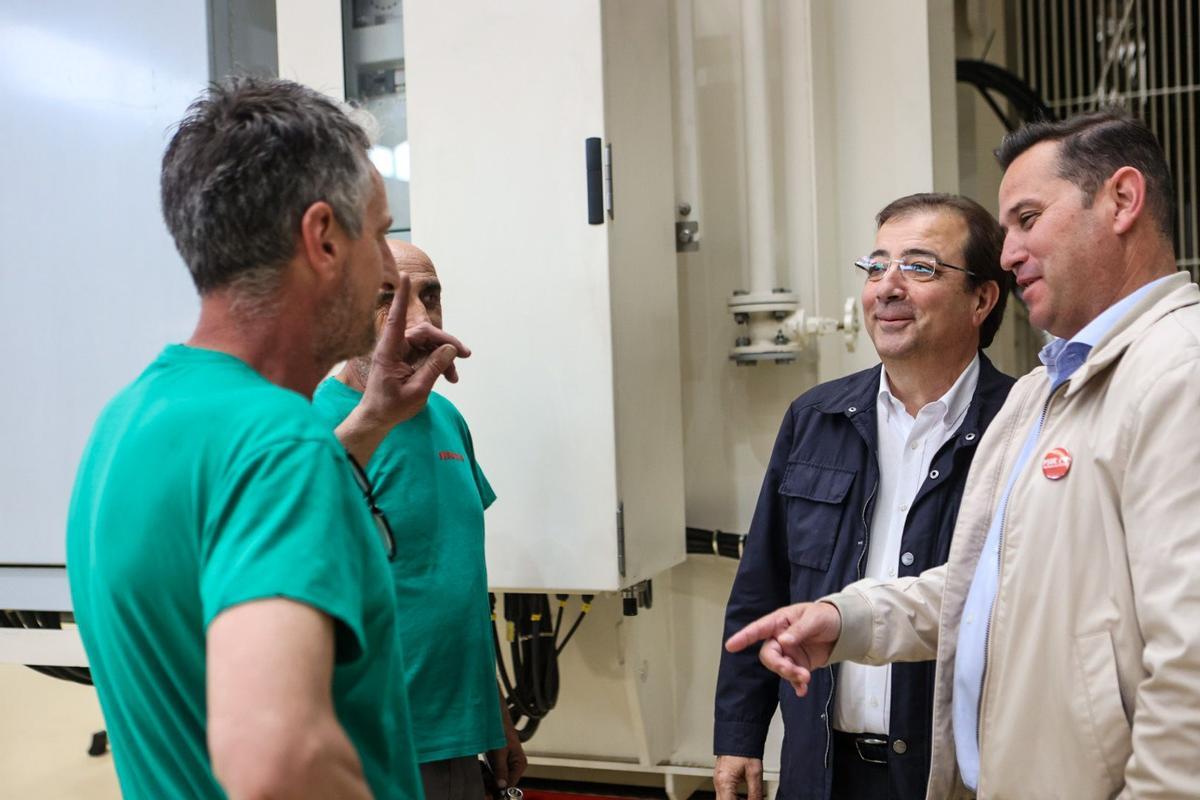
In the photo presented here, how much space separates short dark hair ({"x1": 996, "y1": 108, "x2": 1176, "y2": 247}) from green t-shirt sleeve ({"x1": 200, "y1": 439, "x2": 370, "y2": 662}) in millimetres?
1036

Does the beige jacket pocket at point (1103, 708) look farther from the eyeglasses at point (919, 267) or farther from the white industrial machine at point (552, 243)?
the white industrial machine at point (552, 243)

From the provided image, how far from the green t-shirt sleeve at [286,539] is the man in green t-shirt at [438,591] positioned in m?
0.76

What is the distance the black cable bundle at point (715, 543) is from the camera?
246 cm

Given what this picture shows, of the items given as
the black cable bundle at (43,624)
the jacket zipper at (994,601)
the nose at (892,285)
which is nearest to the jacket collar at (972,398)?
the nose at (892,285)

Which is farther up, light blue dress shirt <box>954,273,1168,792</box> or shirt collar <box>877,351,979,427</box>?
shirt collar <box>877,351,979,427</box>

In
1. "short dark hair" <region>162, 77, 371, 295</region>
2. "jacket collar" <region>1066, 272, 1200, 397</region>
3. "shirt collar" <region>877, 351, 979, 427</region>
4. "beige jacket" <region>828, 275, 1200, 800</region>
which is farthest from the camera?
"shirt collar" <region>877, 351, 979, 427</region>

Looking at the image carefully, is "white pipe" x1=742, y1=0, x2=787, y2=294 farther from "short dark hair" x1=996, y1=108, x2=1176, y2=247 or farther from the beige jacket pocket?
the beige jacket pocket

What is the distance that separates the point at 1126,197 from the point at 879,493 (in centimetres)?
64

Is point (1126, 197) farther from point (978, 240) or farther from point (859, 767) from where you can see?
point (859, 767)

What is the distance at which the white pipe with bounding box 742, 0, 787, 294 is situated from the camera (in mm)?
2459

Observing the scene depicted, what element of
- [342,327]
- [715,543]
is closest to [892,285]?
[715,543]

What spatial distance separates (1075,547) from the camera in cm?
123

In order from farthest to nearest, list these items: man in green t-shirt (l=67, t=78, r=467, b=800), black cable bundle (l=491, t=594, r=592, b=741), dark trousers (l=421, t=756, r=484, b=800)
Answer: black cable bundle (l=491, t=594, r=592, b=741) → dark trousers (l=421, t=756, r=484, b=800) → man in green t-shirt (l=67, t=78, r=467, b=800)

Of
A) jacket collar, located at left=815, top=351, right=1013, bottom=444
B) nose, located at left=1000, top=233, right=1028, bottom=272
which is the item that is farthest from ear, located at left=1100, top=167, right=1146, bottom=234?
jacket collar, located at left=815, top=351, right=1013, bottom=444
